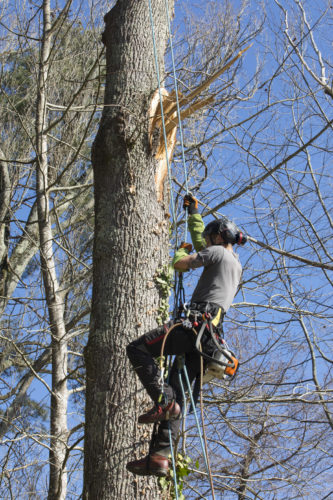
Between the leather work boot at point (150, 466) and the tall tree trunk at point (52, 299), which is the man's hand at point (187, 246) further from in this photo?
the tall tree trunk at point (52, 299)

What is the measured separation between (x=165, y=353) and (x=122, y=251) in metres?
0.71

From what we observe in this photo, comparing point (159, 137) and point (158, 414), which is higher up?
point (159, 137)

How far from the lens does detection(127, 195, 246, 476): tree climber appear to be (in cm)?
333

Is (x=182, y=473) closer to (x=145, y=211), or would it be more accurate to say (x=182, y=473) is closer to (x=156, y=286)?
(x=156, y=286)

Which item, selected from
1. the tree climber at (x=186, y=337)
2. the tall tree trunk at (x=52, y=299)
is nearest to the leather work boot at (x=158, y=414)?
the tree climber at (x=186, y=337)

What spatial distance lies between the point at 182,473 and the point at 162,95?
2.69m

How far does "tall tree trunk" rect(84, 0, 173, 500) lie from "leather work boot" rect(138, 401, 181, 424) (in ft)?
0.40

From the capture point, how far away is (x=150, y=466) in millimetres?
3152

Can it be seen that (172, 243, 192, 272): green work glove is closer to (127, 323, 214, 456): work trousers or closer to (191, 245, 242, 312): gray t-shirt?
(191, 245, 242, 312): gray t-shirt

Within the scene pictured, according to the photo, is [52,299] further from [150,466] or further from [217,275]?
[150,466]

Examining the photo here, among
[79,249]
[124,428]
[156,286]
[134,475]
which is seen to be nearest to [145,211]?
→ [156,286]

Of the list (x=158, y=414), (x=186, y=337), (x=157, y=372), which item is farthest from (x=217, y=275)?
(x=158, y=414)

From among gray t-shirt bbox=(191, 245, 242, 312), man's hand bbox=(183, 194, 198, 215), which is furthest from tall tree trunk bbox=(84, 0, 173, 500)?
gray t-shirt bbox=(191, 245, 242, 312)

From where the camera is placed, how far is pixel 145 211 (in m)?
4.02
